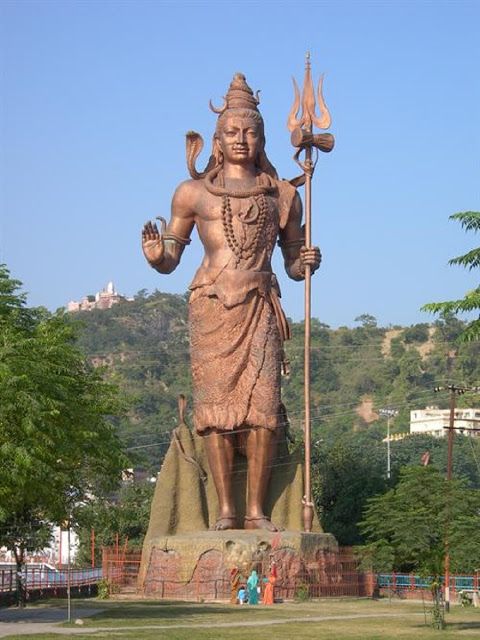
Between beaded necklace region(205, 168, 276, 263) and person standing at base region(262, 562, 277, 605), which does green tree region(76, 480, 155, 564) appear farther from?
beaded necklace region(205, 168, 276, 263)

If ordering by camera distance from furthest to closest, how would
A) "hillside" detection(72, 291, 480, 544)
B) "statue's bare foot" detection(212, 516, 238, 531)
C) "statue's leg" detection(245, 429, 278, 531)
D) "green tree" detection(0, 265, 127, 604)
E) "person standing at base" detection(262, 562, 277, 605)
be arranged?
"hillside" detection(72, 291, 480, 544) → "statue's leg" detection(245, 429, 278, 531) → "statue's bare foot" detection(212, 516, 238, 531) → "person standing at base" detection(262, 562, 277, 605) → "green tree" detection(0, 265, 127, 604)

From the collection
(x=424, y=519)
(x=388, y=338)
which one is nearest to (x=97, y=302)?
(x=388, y=338)

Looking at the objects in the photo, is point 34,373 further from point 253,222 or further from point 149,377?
point 149,377

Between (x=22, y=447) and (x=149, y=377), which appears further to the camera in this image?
(x=149, y=377)

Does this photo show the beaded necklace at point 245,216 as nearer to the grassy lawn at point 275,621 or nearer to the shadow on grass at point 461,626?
the grassy lawn at point 275,621

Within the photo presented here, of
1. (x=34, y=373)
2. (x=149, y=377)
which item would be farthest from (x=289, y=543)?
(x=149, y=377)

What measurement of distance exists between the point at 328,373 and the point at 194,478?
9291 cm

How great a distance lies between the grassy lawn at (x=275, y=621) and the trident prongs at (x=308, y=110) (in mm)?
8442

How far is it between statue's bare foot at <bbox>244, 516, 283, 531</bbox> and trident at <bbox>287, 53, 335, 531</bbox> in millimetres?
676

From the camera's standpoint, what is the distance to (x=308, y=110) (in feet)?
83.5

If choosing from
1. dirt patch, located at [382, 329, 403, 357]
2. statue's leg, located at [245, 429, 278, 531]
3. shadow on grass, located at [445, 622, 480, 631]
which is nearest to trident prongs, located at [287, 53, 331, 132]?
statue's leg, located at [245, 429, 278, 531]

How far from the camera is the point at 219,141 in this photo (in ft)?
81.3

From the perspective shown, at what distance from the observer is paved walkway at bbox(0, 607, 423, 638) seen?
17.0m

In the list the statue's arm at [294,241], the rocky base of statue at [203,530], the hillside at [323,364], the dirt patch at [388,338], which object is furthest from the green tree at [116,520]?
the dirt patch at [388,338]
